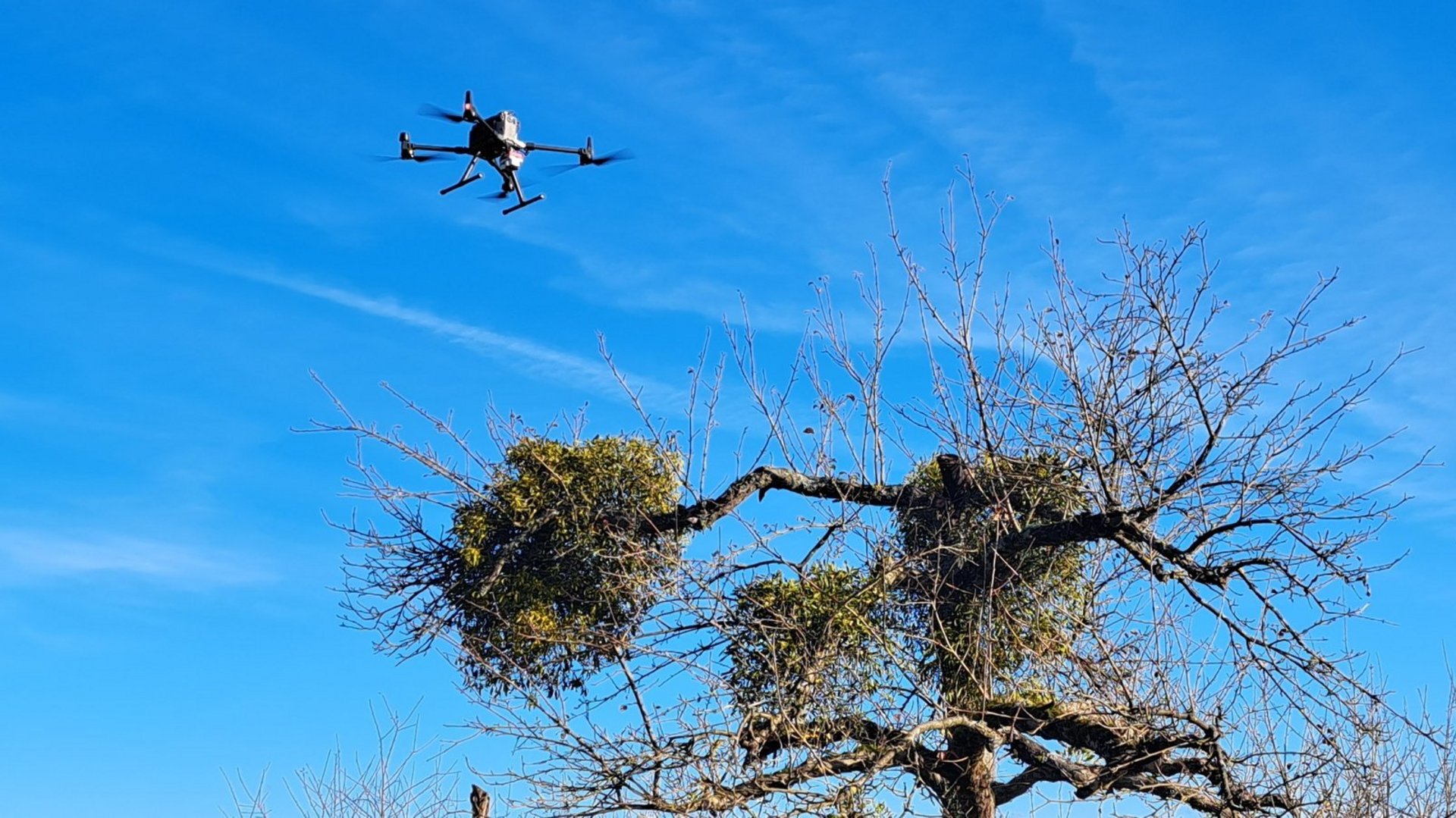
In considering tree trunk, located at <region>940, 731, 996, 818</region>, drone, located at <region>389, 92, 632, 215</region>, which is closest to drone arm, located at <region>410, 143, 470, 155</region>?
drone, located at <region>389, 92, 632, 215</region>

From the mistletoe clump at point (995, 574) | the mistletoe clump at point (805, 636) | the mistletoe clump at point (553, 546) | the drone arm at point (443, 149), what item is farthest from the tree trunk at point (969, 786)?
the drone arm at point (443, 149)

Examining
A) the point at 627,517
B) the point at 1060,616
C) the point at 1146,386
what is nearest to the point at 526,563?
the point at 627,517

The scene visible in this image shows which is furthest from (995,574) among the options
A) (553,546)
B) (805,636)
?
(553,546)

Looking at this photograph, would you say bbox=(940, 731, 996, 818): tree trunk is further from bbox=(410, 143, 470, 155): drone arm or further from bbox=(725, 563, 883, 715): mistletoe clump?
bbox=(410, 143, 470, 155): drone arm

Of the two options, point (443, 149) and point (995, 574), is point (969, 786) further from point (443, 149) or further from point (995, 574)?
point (443, 149)

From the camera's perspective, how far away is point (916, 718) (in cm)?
720

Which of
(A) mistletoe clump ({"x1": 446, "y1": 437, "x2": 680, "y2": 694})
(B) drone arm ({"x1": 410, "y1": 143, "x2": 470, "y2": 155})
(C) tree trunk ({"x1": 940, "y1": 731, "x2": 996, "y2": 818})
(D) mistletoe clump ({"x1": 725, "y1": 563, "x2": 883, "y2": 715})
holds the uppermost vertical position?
(B) drone arm ({"x1": 410, "y1": 143, "x2": 470, "y2": 155})

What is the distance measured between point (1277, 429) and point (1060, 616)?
170cm

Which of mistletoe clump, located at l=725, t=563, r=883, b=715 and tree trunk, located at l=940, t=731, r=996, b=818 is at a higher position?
mistletoe clump, located at l=725, t=563, r=883, b=715

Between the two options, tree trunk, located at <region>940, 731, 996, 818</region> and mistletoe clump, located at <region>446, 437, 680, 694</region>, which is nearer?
tree trunk, located at <region>940, 731, 996, 818</region>

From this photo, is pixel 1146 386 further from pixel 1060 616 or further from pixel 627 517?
pixel 627 517

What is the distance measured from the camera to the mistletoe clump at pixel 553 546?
8.39 metres

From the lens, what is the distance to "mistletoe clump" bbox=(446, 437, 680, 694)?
839 centimetres

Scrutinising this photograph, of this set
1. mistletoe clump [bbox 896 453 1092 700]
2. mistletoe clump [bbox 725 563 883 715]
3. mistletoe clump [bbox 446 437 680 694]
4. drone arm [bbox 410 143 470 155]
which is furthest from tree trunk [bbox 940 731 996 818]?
drone arm [bbox 410 143 470 155]
